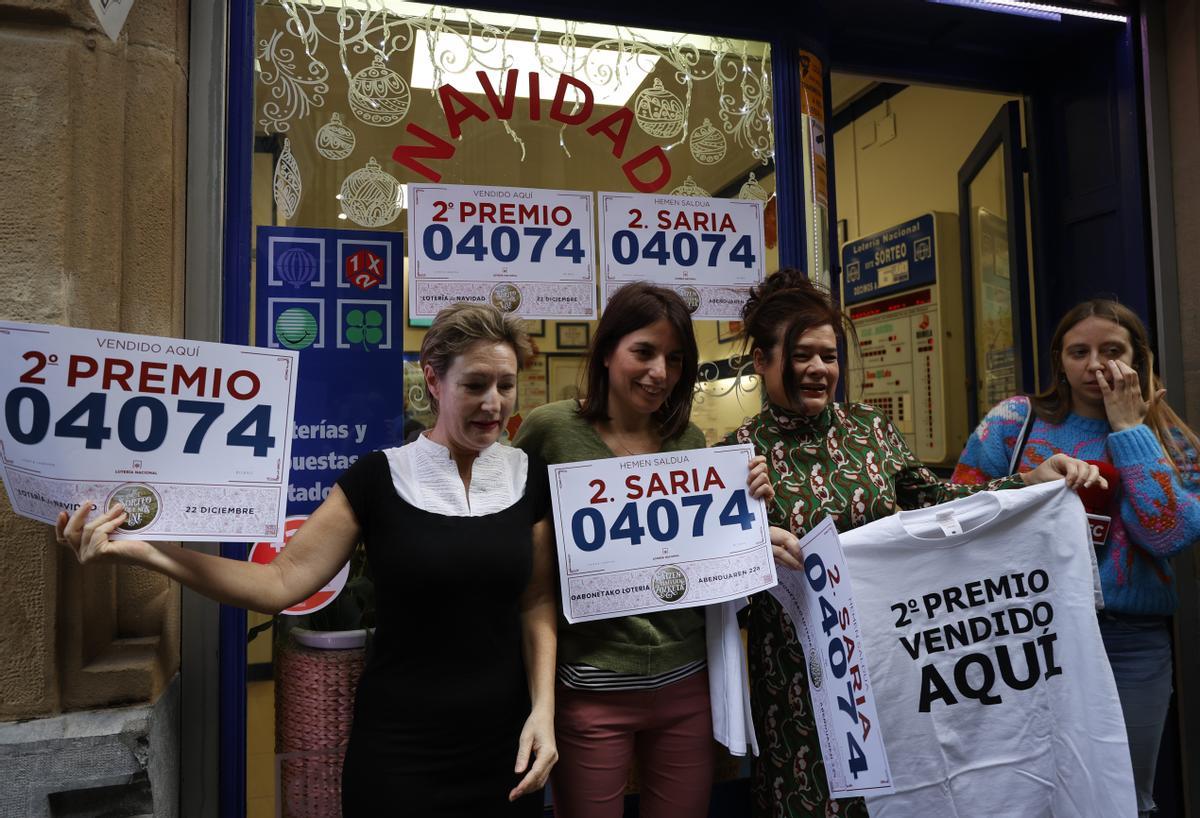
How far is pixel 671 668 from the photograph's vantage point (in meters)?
1.91

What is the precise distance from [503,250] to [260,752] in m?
1.61

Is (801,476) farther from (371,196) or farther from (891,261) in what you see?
(891,261)

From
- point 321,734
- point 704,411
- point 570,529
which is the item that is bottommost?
point 321,734

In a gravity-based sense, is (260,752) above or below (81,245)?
below

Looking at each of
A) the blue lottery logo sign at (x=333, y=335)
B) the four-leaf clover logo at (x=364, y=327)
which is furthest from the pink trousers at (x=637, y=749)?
the four-leaf clover logo at (x=364, y=327)

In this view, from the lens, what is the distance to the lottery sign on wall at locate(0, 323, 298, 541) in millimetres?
1505

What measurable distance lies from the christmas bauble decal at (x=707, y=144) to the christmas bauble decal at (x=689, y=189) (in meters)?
0.09

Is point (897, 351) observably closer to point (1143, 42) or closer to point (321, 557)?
point (1143, 42)

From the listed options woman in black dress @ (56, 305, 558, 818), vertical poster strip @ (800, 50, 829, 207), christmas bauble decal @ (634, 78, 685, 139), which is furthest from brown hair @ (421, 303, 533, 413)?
vertical poster strip @ (800, 50, 829, 207)

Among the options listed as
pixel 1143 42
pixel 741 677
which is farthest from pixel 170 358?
pixel 1143 42

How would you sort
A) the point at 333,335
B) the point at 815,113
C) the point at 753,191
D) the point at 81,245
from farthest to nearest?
the point at 815,113 → the point at 753,191 → the point at 333,335 → the point at 81,245

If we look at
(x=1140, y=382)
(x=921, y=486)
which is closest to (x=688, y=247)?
(x=921, y=486)

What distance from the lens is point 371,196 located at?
2.42 m

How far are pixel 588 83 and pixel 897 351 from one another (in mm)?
2713
